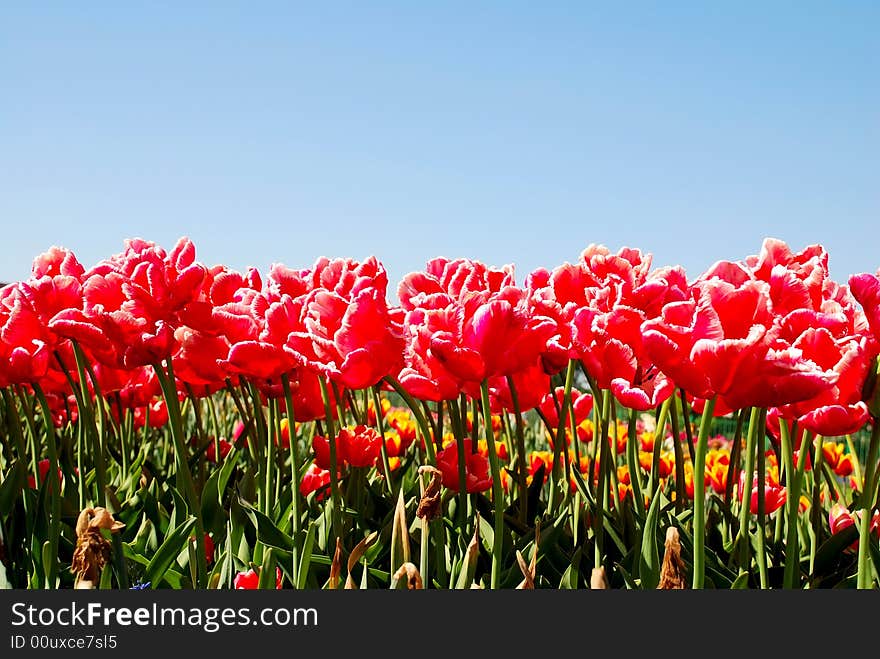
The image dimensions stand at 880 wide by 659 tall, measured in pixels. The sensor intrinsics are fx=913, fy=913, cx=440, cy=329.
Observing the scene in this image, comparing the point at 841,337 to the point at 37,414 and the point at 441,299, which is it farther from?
the point at 37,414

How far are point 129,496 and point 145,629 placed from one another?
1586mm

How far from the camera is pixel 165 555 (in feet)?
7.74

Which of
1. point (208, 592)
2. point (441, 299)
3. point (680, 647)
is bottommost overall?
point (680, 647)

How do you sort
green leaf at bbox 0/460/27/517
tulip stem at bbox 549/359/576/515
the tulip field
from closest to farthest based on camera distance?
the tulip field, tulip stem at bbox 549/359/576/515, green leaf at bbox 0/460/27/517

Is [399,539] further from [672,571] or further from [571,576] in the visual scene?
[672,571]

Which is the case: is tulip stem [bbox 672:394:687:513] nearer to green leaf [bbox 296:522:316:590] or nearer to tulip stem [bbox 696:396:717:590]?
tulip stem [bbox 696:396:717:590]

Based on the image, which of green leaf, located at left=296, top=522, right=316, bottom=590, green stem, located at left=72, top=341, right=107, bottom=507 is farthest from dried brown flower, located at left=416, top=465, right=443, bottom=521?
green stem, located at left=72, top=341, right=107, bottom=507

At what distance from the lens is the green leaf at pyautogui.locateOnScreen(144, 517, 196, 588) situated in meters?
2.34

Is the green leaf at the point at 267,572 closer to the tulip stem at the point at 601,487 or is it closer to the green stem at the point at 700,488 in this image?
the tulip stem at the point at 601,487

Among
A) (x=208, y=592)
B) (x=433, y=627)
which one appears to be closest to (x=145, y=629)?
(x=208, y=592)

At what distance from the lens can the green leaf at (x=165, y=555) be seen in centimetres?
234

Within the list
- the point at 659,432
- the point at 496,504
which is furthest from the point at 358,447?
the point at 659,432

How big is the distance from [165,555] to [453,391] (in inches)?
34.3

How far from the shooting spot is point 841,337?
80.9 inches
